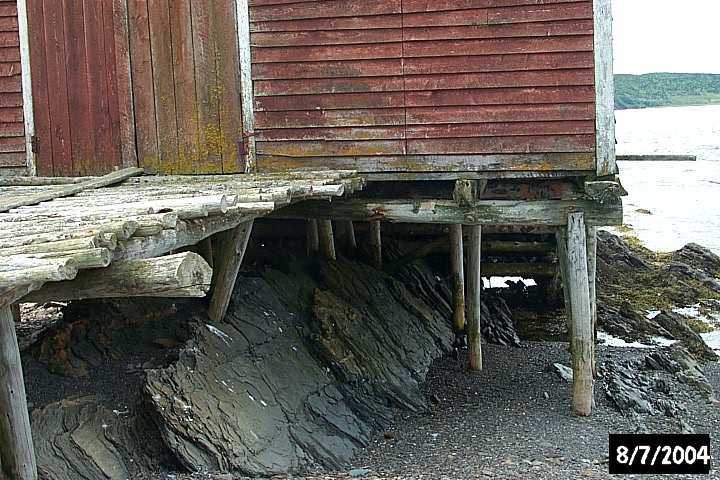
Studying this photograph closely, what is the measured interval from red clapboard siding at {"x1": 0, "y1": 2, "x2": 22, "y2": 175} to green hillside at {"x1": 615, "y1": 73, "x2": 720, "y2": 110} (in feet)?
316

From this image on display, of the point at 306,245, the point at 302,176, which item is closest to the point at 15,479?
the point at 302,176

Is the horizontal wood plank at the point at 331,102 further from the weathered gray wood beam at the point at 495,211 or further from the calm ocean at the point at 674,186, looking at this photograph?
the calm ocean at the point at 674,186

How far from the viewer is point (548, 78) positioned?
8055 mm

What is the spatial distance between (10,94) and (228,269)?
10.2 ft

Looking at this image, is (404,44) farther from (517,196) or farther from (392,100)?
(517,196)

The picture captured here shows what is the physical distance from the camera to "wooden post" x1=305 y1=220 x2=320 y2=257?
10.9 metres

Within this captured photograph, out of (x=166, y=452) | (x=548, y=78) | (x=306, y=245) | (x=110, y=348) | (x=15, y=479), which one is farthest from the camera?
(x=306, y=245)

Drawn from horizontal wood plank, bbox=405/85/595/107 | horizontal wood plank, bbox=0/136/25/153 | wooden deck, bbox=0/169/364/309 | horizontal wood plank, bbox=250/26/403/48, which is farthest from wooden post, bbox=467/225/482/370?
horizontal wood plank, bbox=0/136/25/153

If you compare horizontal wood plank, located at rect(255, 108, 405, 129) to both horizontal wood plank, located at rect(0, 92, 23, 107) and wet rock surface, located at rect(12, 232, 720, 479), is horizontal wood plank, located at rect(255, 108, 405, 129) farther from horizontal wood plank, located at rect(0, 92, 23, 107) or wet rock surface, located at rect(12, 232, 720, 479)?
horizontal wood plank, located at rect(0, 92, 23, 107)

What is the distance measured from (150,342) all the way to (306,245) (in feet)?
13.8

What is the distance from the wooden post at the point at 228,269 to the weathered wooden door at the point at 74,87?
1.70 m

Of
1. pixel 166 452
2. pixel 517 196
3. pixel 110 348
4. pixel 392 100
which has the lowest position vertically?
pixel 166 452

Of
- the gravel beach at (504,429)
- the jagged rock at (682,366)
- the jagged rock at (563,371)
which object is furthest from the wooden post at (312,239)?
the jagged rock at (682,366)

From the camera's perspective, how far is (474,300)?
34.4 feet
